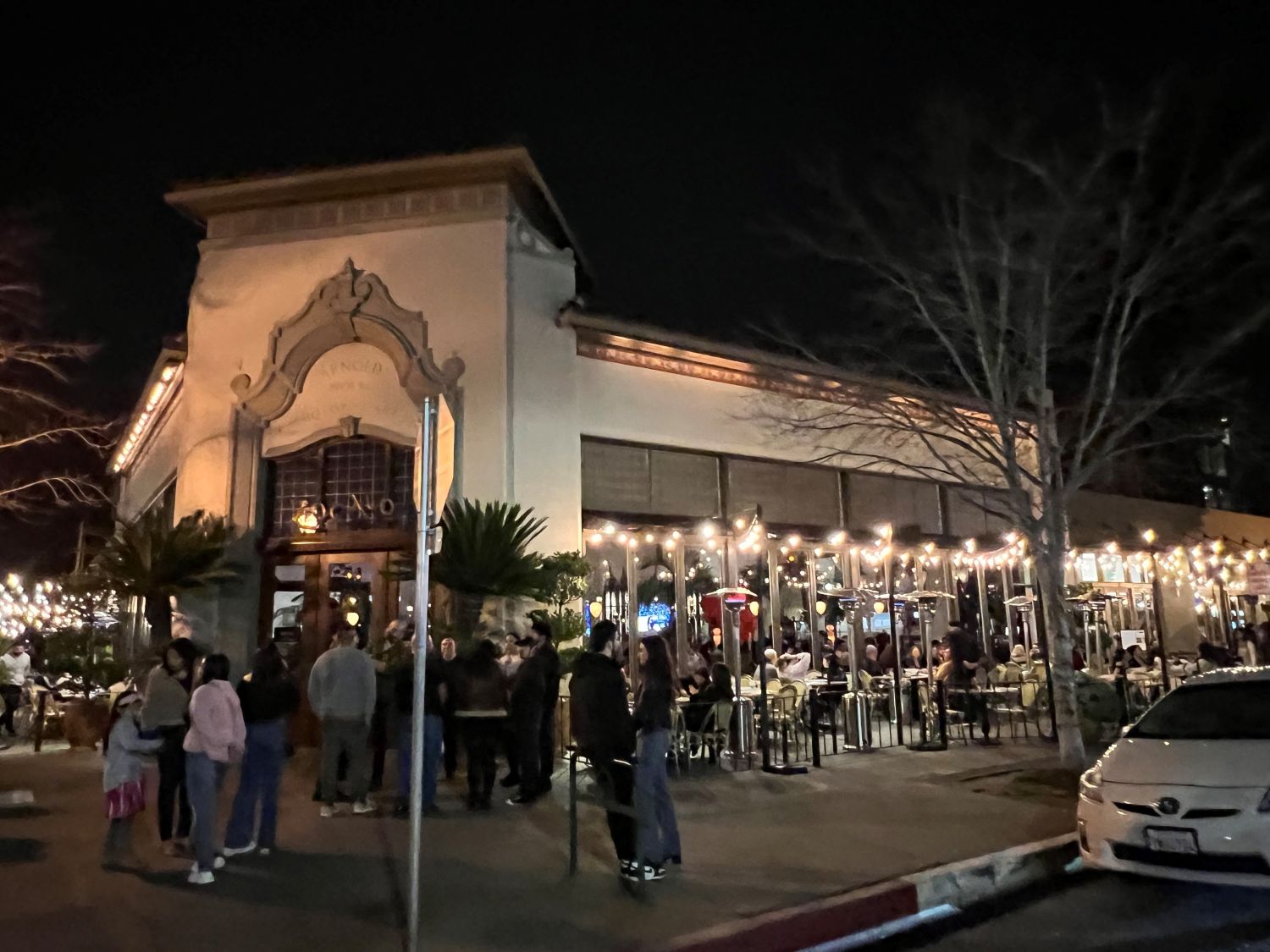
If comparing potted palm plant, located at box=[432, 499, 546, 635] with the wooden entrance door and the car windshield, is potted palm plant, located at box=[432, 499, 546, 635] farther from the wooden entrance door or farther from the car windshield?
the car windshield

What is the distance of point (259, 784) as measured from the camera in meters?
7.40

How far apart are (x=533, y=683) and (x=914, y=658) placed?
35.0ft

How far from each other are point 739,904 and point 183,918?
3.56 metres

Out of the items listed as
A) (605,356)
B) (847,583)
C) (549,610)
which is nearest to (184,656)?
(549,610)

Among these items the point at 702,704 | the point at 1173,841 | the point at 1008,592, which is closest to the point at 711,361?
the point at 702,704

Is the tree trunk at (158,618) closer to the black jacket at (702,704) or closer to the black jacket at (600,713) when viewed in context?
the black jacket at (702,704)

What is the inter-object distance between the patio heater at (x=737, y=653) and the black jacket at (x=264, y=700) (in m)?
5.98

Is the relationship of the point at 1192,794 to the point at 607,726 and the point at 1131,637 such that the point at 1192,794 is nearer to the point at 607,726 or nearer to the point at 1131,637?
the point at 607,726

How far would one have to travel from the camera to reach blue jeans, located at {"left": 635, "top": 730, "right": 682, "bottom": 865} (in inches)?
255

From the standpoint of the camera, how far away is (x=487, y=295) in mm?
13281

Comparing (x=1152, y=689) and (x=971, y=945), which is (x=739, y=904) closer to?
(x=971, y=945)

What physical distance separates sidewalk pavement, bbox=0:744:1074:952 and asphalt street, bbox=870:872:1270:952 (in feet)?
2.22

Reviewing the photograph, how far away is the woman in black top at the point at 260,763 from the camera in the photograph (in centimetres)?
735

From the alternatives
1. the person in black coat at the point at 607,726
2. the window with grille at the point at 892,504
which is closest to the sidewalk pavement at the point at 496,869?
the person in black coat at the point at 607,726
